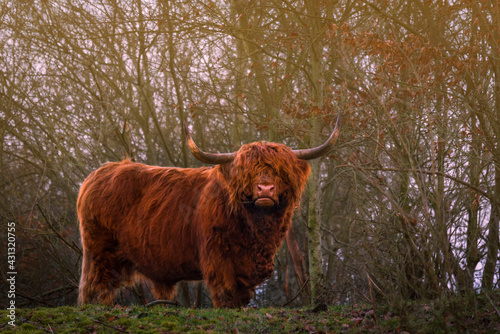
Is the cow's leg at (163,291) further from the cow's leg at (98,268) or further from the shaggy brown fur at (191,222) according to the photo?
the cow's leg at (98,268)

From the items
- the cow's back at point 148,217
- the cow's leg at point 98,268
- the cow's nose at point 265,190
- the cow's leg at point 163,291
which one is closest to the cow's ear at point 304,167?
the cow's nose at point 265,190

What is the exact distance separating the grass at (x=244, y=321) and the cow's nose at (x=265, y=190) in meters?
1.10

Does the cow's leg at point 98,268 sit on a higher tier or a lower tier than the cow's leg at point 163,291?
higher

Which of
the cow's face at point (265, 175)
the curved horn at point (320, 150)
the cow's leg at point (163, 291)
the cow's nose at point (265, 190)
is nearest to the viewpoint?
the cow's nose at point (265, 190)

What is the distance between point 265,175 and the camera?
5.09 m

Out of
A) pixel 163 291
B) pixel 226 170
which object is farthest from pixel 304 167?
pixel 163 291

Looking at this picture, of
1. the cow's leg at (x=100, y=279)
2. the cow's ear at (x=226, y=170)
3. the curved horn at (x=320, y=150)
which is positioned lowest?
the cow's leg at (x=100, y=279)

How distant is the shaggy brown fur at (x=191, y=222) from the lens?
529 cm

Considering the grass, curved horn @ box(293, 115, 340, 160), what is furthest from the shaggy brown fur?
the grass

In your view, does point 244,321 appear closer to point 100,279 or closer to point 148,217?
point 148,217

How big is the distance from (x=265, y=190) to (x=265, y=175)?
22cm

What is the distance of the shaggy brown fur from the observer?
529 cm

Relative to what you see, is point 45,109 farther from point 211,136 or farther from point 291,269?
point 291,269

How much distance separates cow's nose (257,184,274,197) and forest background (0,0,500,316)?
0.85 metres
